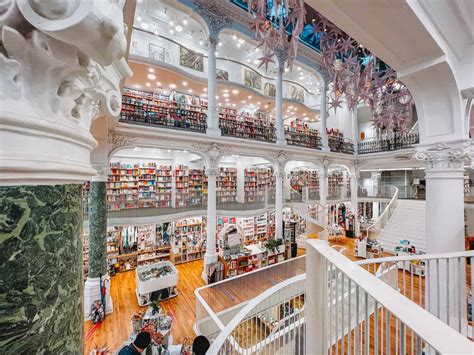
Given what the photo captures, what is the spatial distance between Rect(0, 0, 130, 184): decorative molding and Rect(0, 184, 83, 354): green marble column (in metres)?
0.06

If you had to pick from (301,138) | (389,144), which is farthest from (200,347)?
(389,144)

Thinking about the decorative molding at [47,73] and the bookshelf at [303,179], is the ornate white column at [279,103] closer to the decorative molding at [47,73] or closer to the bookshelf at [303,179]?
the bookshelf at [303,179]

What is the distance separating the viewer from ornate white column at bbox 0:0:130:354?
42 centimetres

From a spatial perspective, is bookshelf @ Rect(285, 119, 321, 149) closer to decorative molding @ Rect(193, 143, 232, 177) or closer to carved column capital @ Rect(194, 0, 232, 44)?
decorative molding @ Rect(193, 143, 232, 177)

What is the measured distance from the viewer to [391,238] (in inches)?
346

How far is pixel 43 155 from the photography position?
51 centimetres

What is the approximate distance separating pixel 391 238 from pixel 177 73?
1084 centimetres

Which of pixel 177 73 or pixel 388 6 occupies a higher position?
pixel 177 73

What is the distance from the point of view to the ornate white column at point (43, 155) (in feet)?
1.38

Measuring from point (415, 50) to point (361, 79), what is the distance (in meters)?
0.51

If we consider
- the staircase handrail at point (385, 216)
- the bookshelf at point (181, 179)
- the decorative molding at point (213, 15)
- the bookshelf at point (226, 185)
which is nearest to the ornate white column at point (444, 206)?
the decorative molding at point (213, 15)

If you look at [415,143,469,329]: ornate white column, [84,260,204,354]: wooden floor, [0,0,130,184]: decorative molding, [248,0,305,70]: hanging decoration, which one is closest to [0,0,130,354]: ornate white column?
[0,0,130,184]: decorative molding

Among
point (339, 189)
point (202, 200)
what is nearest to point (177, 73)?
point (202, 200)

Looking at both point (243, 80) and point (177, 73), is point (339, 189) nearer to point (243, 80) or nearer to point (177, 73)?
point (243, 80)
